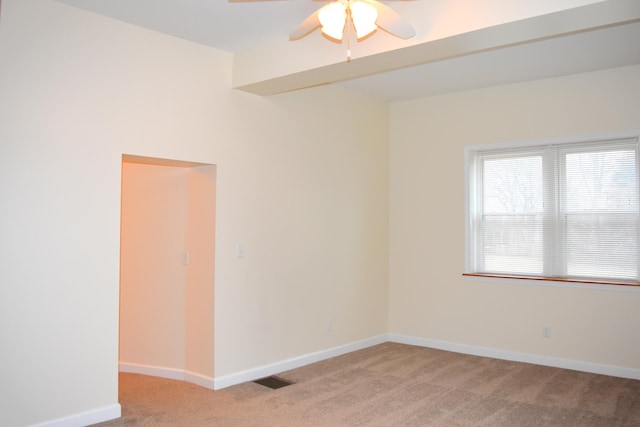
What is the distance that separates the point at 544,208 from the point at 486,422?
2519 millimetres

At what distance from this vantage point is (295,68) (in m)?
4.10

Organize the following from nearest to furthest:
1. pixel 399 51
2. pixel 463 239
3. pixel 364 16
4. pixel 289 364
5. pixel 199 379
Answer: pixel 364 16
pixel 399 51
pixel 199 379
pixel 289 364
pixel 463 239

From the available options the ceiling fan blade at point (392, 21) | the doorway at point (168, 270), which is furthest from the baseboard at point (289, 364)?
the ceiling fan blade at point (392, 21)

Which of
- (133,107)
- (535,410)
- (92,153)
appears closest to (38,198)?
(92,153)

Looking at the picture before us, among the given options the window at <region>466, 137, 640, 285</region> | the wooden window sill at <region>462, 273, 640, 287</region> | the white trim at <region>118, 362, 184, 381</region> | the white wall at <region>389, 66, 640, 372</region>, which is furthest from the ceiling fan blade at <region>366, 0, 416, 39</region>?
the white trim at <region>118, 362, 184, 381</region>

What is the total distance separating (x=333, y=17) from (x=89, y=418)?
307 centimetres

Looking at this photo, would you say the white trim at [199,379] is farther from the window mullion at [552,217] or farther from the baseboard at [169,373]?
the window mullion at [552,217]

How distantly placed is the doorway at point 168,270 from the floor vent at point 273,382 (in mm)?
477

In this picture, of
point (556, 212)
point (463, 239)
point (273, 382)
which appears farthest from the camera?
point (463, 239)

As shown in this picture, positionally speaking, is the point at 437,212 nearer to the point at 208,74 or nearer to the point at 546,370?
the point at 546,370

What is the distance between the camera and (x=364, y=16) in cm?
271

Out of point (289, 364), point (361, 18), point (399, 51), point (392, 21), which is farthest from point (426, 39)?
point (289, 364)

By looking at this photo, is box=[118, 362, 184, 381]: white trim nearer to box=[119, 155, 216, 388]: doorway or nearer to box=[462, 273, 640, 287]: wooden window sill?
box=[119, 155, 216, 388]: doorway

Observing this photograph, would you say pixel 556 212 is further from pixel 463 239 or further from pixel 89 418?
pixel 89 418
